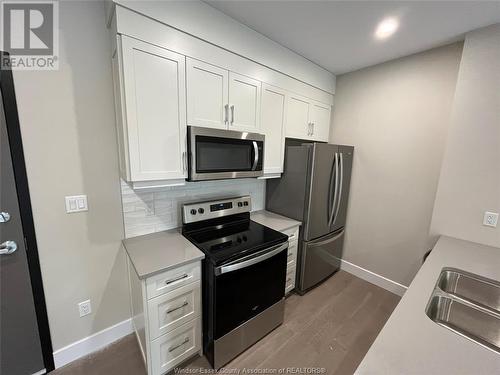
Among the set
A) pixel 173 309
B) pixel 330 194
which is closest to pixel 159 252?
pixel 173 309

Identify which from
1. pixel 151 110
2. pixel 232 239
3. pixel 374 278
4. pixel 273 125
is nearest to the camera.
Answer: pixel 151 110

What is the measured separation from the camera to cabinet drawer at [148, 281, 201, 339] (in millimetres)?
1300

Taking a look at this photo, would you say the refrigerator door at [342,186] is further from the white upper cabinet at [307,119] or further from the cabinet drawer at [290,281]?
the cabinet drawer at [290,281]

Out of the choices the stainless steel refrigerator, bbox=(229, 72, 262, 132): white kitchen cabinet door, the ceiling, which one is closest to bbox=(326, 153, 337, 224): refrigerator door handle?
the stainless steel refrigerator

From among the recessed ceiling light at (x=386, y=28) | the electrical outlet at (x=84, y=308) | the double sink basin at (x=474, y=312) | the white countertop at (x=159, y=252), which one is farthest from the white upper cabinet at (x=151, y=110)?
the double sink basin at (x=474, y=312)

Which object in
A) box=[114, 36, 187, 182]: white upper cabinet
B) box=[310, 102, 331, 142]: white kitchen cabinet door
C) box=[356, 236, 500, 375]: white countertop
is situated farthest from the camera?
box=[310, 102, 331, 142]: white kitchen cabinet door

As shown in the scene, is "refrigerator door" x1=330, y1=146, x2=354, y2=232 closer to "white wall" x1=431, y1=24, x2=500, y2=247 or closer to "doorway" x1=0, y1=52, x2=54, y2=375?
"white wall" x1=431, y1=24, x2=500, y2=247

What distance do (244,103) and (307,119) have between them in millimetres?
960

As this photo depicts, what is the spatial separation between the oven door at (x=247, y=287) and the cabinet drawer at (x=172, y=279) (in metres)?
0.19

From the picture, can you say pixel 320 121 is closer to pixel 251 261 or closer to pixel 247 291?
pixel 251 261

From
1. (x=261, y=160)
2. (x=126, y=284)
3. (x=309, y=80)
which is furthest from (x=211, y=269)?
(x=309, y=80)

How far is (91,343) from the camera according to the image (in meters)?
1.60
